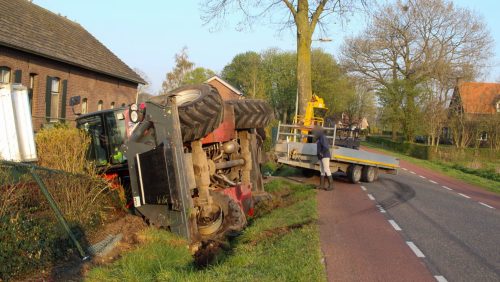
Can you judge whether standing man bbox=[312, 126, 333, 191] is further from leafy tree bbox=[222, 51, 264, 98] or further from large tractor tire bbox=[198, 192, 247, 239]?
leafy tree bbox=[222, 51, 264, 98]

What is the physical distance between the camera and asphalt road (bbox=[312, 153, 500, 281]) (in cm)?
638

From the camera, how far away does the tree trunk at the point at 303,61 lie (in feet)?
69.6

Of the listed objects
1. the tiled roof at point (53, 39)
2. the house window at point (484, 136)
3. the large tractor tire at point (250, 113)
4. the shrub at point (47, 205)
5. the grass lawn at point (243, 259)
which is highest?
the tiled roof at point (53, 39)

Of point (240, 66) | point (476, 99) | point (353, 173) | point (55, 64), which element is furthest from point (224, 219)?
point (240, 66)

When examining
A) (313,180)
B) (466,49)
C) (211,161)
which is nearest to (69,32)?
(313,180)

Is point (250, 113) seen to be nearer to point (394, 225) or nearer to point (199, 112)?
point (199, 112)

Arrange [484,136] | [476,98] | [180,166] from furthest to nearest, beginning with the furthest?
[476,98], [484,136], [180,166]

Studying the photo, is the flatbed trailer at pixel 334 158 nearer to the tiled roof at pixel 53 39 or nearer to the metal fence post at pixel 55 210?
the metal fence post at pixel 55 210

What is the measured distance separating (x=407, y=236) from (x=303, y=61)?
13983mm

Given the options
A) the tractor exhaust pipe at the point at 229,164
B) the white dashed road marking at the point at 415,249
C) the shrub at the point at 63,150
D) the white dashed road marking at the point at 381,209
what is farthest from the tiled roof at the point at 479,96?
the shrub at the point at 63,150

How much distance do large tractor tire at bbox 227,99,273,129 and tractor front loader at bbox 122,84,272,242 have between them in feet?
2.91

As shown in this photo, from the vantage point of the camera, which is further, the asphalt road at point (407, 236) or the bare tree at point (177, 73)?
the bare tree at point (177, 73)

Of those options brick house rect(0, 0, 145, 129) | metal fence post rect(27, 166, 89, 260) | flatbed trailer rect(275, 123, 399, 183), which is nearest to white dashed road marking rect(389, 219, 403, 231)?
flatbed trailer rect(275, 123, 399, 183)

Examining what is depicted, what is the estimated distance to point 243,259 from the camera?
253 inches
